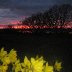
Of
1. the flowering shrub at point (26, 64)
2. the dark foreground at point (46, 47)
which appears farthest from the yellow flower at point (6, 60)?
the dark foreground at point (46, 47)

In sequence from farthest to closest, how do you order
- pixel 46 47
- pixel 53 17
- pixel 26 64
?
pixel 46 47 < pixel 53 17 < pixel 26 64

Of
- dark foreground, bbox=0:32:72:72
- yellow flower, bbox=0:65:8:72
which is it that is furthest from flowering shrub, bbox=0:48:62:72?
dark foreground, bbox=0:32:72:72

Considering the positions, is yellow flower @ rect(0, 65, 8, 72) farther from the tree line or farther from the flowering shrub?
the tree line

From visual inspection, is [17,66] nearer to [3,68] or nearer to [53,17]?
[3,68]

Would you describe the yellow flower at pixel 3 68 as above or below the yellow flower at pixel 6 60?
below

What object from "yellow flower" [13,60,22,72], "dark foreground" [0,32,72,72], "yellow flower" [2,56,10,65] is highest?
"yellow flower" [2,56,10,65]

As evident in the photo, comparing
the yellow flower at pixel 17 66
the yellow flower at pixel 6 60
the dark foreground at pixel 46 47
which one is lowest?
the dark foreground at pixel 46 47

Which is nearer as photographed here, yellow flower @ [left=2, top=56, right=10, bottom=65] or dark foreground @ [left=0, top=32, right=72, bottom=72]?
yellow flower @ [left=2, top=56, right=10, bottom=65]

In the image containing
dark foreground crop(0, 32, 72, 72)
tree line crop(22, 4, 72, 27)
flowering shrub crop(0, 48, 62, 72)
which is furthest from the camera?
dark foreground crop(0, 32, 72, 72)

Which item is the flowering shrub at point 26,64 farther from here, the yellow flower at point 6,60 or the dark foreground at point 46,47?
the dark foreground at point 46,47

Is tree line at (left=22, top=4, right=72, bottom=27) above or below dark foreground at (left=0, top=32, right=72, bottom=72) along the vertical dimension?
above

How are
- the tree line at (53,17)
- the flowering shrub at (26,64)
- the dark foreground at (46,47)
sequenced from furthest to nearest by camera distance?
the dark foreground at (46,47), the tree line at (53,17), the flowering shrub at (26,64)

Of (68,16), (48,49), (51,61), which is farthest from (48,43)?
(68,16)

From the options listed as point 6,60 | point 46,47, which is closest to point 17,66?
point 6,60
